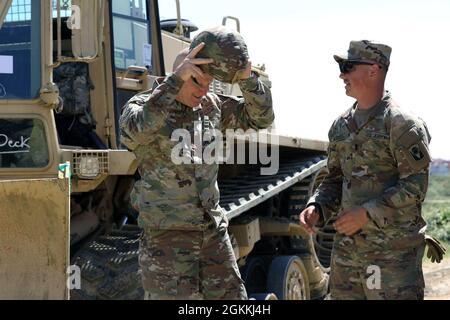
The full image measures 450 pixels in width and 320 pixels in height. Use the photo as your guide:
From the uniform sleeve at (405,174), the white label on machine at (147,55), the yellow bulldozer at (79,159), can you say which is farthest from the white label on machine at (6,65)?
the uniform sleeve at (405,174)

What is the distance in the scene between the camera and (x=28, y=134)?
20.4ft

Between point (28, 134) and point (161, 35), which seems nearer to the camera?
point (28, 134)

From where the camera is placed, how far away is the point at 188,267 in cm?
429

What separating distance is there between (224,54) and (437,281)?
353 inches

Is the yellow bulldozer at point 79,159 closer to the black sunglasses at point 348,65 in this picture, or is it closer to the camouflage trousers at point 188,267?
the camouflage trousers at point 188,267

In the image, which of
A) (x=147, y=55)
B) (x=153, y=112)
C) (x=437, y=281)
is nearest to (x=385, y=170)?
(x=153, y=112)

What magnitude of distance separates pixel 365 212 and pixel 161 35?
378cm

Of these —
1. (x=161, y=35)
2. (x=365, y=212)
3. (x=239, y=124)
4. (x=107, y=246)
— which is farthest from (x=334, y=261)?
(x=161, y=35)

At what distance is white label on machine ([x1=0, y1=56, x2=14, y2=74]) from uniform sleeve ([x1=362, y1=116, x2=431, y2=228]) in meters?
2.81

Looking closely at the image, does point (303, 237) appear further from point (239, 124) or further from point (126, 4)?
point (239, 124)

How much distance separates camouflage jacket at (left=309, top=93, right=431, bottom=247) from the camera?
14.3 feet

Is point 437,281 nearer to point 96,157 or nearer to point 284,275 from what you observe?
point 284,275

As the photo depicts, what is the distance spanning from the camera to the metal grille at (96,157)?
6.30 metres
